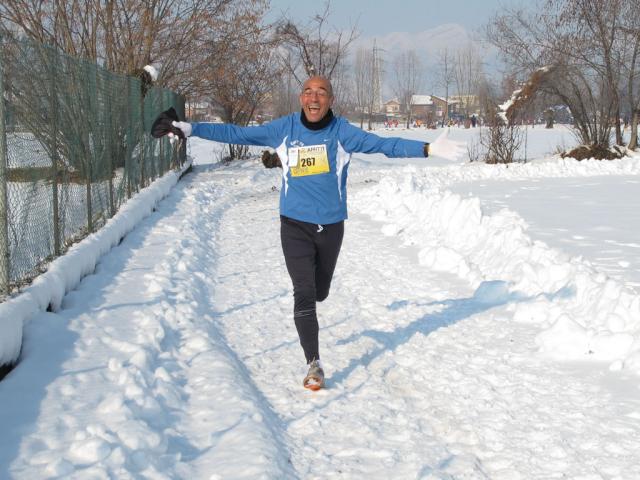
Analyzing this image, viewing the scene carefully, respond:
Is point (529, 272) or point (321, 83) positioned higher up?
point (321, 83)

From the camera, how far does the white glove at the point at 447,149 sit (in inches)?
184

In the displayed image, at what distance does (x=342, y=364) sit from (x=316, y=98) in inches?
68.8

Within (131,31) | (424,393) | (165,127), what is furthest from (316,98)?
(131,31)

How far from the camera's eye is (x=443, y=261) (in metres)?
7.81

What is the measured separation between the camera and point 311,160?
4543 mm

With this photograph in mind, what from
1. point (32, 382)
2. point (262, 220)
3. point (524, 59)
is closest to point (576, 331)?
point (32, 382)

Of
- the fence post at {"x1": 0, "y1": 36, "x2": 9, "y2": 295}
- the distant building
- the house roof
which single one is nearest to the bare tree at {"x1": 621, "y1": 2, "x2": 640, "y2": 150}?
the fence post at {"x1": 0, "y1": 36, "x2": 9, "y2": 295}

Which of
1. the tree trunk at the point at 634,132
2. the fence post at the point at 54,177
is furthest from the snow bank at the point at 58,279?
the tree trunk at the point at 634,132

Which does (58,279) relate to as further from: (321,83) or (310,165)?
(321,83)

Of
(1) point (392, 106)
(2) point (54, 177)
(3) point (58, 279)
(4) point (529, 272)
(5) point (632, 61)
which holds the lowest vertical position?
(4) point (529, 272)

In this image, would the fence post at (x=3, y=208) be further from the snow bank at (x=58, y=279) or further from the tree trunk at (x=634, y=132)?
the tree trunk at (x=634, y=132)

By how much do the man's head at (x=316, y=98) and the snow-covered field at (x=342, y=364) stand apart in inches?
64.8

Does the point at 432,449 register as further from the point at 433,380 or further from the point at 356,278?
the point at 356,278

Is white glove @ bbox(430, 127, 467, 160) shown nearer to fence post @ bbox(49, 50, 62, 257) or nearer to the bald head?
the bald head
